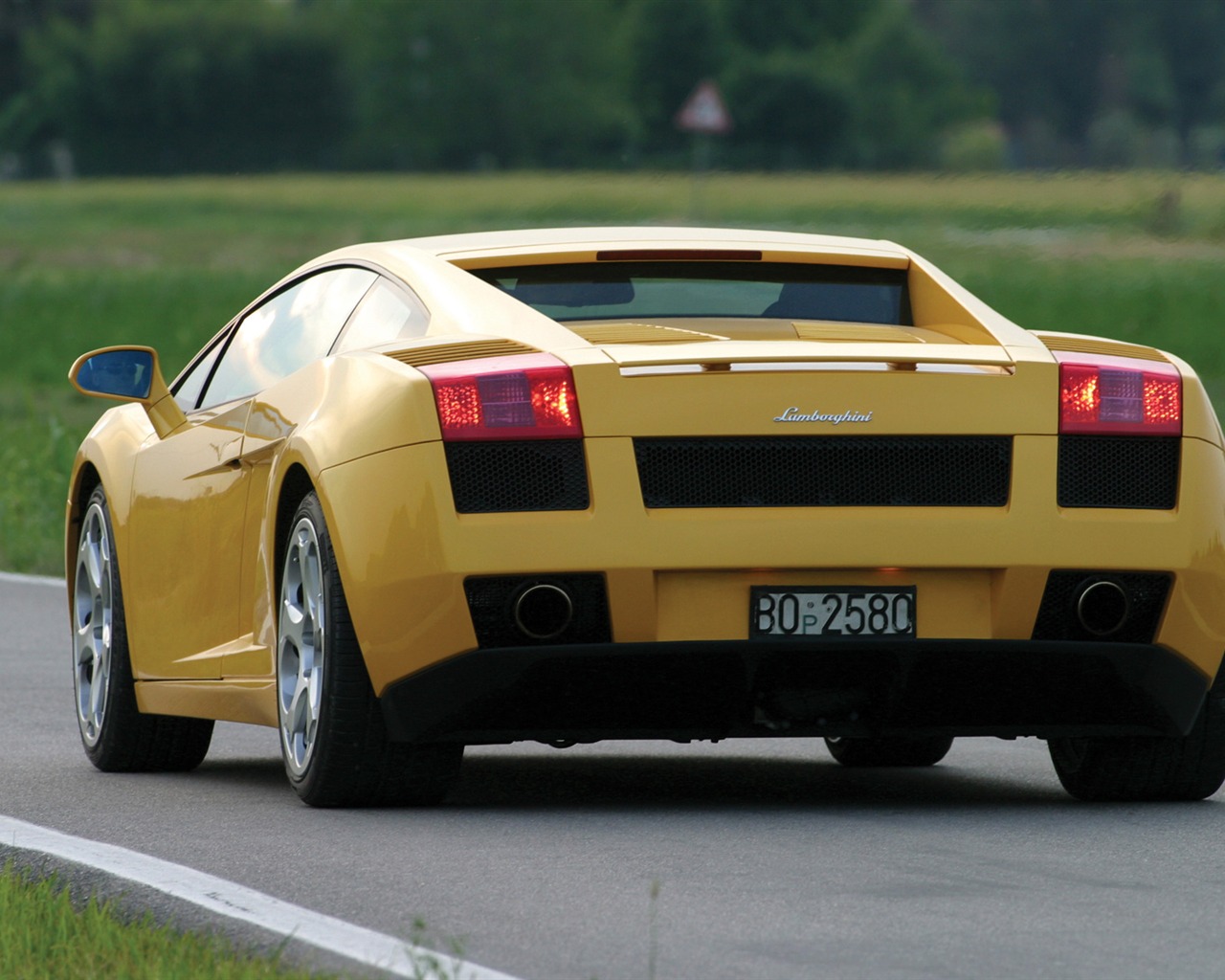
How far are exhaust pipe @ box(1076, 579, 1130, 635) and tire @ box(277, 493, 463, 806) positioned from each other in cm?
A: 146

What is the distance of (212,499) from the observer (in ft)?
24.1

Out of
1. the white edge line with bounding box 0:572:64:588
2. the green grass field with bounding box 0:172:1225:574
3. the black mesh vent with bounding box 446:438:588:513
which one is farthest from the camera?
the green grass field with bounding box 0:172:1225:574

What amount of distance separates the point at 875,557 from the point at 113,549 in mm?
2669

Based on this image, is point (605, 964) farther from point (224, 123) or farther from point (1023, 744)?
point (224, 123)

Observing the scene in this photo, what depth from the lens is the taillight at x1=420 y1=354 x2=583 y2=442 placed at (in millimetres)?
6121

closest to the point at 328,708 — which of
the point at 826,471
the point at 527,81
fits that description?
the point at 826,471

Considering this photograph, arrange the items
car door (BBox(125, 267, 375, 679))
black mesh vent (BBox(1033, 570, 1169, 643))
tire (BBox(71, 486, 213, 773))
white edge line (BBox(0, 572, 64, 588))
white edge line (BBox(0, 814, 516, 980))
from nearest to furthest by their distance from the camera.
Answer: white edge line (BBox(0, 814, 516, 980)), black mesh vent (BBox(1033, 570, 1169, 643)), car door (BBox(125, 267, 375, 679)), tire (BBox(71, 486, 213, 773)), white edge line (BBox(0, 572, 64, 588))

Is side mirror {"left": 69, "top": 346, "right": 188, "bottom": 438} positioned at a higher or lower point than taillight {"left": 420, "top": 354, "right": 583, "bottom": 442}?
lower

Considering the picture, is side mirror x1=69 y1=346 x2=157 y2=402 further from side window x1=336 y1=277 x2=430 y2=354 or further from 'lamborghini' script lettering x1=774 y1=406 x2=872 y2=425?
'lamborghini' script lettering x1=774 y1=406 x2=872 y2=425

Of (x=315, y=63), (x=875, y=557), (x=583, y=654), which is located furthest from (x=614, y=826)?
(x=315, y=63)

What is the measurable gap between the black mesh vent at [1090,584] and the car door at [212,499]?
200 centimetres

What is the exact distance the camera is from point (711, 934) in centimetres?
496

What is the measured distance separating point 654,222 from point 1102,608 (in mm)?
35862

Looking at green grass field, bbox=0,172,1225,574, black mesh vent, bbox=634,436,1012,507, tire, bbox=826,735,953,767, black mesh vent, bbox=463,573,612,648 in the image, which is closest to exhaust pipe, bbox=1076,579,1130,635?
black mesh vent, bbox=634,436,1012,507
